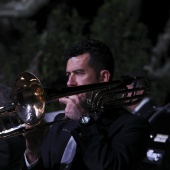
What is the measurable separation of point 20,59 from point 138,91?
16.4ft

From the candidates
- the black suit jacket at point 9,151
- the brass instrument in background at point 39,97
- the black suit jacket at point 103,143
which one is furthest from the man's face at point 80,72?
the black suit jacket at point 9,151

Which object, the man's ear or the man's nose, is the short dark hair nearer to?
the man's ear

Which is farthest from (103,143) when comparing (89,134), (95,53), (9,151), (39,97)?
(9,151)

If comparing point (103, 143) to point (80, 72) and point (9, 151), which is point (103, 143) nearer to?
point (80, 72)

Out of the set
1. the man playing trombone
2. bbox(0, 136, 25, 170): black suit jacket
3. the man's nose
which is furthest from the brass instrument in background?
bbox(0, 136, 25, 170): black suit jacket

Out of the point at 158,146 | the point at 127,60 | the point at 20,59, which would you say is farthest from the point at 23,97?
the point at 20,59

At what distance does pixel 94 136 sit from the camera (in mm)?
2682

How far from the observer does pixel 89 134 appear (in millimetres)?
2701

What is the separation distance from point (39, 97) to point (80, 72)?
37 cm

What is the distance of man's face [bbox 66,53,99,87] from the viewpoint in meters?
3.00

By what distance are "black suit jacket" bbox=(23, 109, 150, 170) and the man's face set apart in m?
0.27

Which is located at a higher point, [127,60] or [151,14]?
[151,14]

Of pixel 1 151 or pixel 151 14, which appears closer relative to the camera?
pixel 1 151

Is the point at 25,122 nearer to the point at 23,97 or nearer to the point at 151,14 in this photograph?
the point at 23,97
